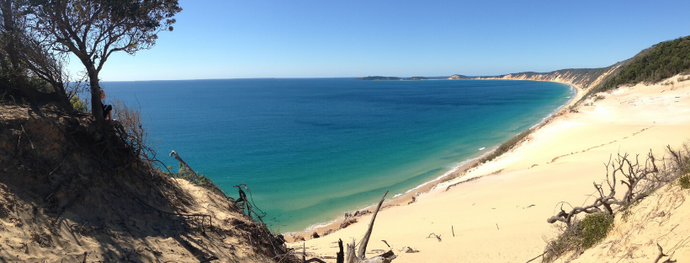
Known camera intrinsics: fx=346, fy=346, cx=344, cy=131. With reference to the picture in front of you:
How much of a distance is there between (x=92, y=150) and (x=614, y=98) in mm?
53064

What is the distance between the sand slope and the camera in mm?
9289

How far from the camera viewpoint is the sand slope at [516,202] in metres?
9.29

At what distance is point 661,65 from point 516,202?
156ft

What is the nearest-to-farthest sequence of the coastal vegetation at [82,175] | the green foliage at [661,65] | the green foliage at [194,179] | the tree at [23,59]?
the coastal vegetation at [82,175], the tree at [23,59], the green foliage at [194,179], the green foliage at [661,65]

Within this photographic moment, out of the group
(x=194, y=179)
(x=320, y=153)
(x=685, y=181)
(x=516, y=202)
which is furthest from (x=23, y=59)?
(x=320, y=153)

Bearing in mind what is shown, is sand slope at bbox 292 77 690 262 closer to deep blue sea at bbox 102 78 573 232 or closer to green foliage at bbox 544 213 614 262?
green foliage at bbox 544 213 614 262

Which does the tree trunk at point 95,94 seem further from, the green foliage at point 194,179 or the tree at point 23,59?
the green foliage at point 194,179

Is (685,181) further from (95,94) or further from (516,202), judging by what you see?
(95,94)

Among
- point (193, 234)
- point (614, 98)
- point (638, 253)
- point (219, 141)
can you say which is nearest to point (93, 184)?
point (193, 234)

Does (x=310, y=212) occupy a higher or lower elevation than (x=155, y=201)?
lower

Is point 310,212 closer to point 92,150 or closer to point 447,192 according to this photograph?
point 447,192

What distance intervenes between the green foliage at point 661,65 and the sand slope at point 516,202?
48.4ft

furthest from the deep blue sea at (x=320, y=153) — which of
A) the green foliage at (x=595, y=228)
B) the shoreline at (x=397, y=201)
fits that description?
the green foliage at (x=595, y=228)

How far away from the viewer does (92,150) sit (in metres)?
6.02
